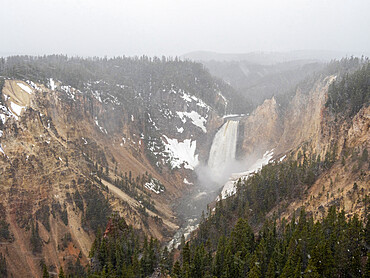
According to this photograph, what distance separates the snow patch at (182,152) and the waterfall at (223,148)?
276 inches

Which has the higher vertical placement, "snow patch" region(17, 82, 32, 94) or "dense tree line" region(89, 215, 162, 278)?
"snow patch" region(17, 82, 32, 94)

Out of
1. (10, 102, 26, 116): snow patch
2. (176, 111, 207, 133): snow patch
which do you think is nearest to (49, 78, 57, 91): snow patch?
(10, 102, 26, 116): snow patch

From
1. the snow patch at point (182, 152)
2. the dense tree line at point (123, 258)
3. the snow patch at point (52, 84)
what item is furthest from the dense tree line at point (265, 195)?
the snow patch at point (52, 84)

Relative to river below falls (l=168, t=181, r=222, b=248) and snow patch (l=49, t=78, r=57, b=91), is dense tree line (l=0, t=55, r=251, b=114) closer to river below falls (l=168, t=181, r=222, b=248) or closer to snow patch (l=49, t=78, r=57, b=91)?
snow patch (l=49, t=78, r=57, b=91)

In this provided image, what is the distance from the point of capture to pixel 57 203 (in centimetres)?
6681

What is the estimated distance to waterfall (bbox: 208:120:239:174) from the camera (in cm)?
11944

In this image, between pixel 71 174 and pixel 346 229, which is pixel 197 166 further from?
→ pixel 346 229

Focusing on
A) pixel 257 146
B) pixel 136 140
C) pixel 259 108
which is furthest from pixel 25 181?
pixel 259 108

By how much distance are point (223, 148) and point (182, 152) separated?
16380 millimetres

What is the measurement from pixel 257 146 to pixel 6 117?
8095cm

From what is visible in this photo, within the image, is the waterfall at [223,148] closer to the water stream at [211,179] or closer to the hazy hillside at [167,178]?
the water stream at [211,179]

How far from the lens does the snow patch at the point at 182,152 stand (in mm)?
115394

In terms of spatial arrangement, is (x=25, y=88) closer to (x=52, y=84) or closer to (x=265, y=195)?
(x=52, y=84)

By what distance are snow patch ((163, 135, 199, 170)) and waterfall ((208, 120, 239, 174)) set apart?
7017mm
